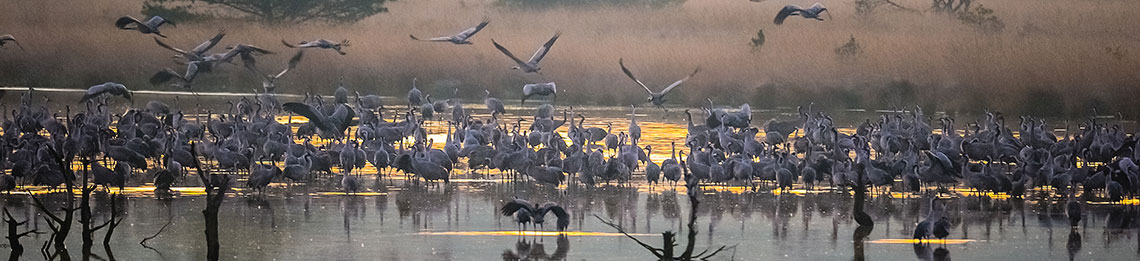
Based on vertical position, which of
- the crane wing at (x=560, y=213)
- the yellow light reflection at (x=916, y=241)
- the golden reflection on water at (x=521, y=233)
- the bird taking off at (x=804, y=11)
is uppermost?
the bird taking off at (x=804, y=11)

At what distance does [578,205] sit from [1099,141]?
6139 millimetres

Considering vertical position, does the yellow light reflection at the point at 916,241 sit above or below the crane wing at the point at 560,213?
below

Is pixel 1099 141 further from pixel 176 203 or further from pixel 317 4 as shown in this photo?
pixel 317 4

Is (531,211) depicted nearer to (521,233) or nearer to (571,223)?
(521,233)

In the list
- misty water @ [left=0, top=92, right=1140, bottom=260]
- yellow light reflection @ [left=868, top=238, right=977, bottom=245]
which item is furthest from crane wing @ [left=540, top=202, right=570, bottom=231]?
yellow light reflection @ [left=868, top=238, right=977, bottom=245]

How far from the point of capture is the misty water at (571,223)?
1116cm

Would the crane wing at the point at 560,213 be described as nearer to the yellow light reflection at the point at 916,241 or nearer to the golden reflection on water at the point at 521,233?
the golden reflection on water at the point at 521,233

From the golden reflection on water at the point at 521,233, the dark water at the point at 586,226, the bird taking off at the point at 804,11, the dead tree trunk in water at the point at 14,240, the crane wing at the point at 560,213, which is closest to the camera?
the dead tree trunk in water at the point at 14,240

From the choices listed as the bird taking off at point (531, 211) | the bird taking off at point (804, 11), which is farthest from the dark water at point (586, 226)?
the bird taking off at point (804, 11)

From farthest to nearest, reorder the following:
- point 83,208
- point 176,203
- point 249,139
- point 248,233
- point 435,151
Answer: point 249,139
point 435,151
point 176,203
point 248,233
point 83,208

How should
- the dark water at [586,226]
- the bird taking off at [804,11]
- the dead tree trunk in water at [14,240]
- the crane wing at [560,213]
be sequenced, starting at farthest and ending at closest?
the bird taking off at [804,11] → the crane wing at [560,213] → the dark water at [586,226] → the dead tree trunk in water at [14,240]

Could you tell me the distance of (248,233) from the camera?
38.7 ft

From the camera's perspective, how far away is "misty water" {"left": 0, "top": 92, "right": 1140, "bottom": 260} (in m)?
11.2

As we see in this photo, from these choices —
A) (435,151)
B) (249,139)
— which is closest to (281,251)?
(435,151)
